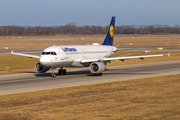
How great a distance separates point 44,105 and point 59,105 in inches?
47.3

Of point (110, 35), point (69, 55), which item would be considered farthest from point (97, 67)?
point (110, 35)

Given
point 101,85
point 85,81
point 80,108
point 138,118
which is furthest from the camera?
point 85,81

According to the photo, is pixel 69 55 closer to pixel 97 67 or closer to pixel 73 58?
pixel 73 58

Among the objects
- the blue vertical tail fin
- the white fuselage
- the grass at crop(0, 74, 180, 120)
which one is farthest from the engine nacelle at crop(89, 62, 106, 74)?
the blue vertical tail fin

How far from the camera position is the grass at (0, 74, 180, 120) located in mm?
18938

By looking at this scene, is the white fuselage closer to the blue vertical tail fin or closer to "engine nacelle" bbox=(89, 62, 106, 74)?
"engine nacelle" bbox=(89, 62, 106, 74)

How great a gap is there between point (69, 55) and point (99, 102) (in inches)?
683

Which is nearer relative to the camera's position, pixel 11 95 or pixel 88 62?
pixel 11 95

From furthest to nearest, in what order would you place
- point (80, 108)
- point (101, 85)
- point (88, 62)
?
point (88, 62), point (101, 85), point (80, 108)

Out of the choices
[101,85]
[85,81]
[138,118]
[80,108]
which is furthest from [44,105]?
[85,81]

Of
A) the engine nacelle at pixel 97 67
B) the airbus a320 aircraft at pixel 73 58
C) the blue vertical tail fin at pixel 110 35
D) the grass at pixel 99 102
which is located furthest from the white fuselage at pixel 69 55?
the grass at pixel 99 102

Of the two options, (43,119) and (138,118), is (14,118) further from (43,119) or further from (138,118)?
(138,118)

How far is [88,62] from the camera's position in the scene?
135ft

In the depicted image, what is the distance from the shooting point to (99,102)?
76.0 ft
